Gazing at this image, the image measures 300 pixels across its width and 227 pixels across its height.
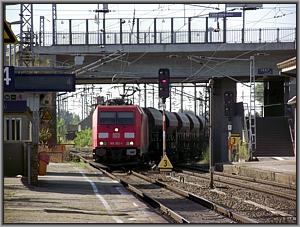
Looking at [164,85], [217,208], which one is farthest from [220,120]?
[217,208]

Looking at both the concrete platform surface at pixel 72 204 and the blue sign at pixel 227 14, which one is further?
the blue sign at pixel 227 14

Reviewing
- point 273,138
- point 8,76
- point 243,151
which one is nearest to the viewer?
point 8,76

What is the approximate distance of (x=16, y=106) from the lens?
23078mm

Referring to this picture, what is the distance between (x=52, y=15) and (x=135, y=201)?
2515 cm

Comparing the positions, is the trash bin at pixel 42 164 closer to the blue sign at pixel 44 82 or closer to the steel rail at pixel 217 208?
the blue sign at pixel 44 82

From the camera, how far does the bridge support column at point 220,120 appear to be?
4759 centimetres

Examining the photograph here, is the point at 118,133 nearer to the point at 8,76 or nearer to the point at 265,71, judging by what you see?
the point at 265,71

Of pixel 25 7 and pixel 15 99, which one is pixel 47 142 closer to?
pixel 25 7

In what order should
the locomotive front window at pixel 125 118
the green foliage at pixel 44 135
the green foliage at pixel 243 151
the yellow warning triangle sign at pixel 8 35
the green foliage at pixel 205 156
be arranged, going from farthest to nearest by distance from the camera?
the green foliage at pixel 205 156, the green foliage at pixel 44 135, the green foliage at pixel 243 151, the locomotive front window at pixel 125 118, the yellow warning triangle sign at pixel 8 35

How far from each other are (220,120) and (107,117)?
16.4 metres

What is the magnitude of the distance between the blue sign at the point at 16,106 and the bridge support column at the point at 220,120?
84.0 feet

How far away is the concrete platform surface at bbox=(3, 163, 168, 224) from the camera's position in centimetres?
1362

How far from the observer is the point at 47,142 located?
149 ft

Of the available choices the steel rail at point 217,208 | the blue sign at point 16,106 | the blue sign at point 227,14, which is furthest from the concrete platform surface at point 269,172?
the blue sign at point 227,14
